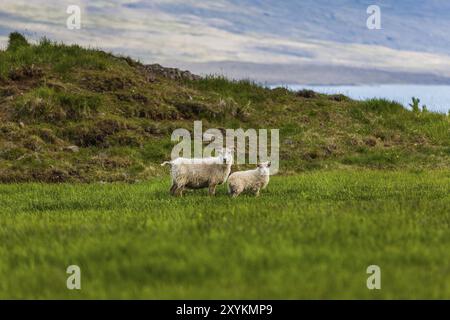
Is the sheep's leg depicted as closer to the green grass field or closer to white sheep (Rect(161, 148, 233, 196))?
white sheep (Rect(161, 148, 233, 196))

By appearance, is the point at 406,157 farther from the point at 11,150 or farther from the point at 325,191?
the point at 11,150

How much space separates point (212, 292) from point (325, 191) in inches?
461

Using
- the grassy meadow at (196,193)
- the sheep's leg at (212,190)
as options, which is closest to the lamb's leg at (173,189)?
the grassy meadow at (196,193)

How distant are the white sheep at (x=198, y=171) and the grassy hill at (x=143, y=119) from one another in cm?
622

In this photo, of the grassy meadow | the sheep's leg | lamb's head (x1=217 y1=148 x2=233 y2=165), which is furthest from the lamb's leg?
lamb's head (x1=217 y1=148 x2=233 y2=165)

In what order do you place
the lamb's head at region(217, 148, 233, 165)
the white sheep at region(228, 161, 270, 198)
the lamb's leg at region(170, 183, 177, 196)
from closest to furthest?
the lamb's head at region(217, 148, 233, 165) → the white sheep at region(228, 161, 270, 198) → the lamb's leg at region(170, 183, 177, 196)

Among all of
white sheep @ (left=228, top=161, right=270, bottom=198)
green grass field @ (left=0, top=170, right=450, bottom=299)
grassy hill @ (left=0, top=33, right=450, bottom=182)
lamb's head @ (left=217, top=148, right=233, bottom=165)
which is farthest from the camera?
grassy hill @ (left=0, top=33, right=450, bottom=182)

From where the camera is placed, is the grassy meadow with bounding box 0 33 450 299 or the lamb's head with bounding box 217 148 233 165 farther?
the lamb's head with bounding box 217 148 233 165

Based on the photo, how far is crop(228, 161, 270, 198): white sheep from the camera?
18.5 m

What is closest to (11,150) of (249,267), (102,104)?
(102,104)

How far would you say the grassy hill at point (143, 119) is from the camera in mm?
26703

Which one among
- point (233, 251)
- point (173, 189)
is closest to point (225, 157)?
point (173, 189)

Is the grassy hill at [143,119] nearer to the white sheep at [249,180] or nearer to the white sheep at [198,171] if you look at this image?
the white sheep at [198,171]

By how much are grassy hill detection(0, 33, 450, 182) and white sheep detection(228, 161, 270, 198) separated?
7.04 meters
